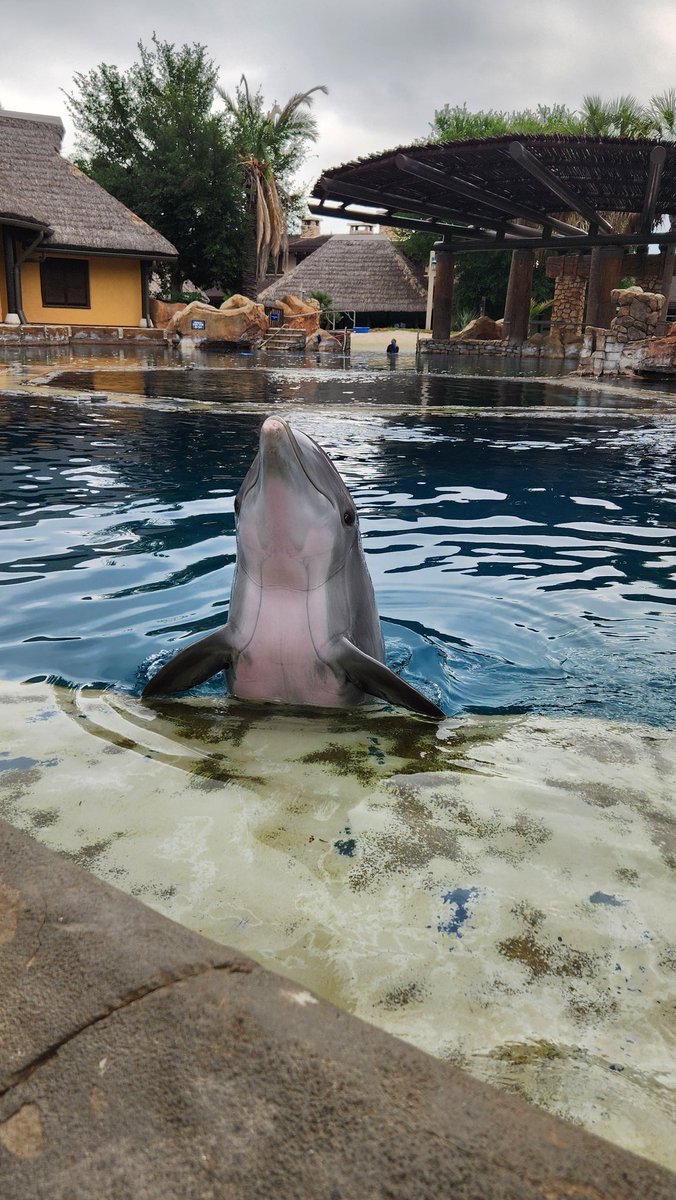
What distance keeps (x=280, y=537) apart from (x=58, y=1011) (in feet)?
5.82

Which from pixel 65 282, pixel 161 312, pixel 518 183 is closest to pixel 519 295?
pixel 518 183

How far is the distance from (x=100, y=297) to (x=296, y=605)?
25.8m

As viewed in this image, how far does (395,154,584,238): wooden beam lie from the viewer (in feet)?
55.8

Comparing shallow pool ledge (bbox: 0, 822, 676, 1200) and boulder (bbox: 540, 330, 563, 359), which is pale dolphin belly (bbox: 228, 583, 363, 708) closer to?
shallow pool ledge (bbox: 0, 822, 676, 1200)

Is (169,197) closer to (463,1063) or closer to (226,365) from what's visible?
(226,365)

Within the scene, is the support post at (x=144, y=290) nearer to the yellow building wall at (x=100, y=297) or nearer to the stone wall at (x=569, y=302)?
the yellow building wall at (x=100, y=297)

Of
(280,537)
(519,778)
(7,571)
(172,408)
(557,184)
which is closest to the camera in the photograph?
(519,778)

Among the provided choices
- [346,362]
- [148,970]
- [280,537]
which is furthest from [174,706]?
[346,362]

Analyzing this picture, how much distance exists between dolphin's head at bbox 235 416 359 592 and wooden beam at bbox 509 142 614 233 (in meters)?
15.3

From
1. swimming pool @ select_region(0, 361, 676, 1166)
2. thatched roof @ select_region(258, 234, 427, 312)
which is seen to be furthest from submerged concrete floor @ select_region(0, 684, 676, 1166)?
thatched roof @ select_region(258, 234, 427, 312)

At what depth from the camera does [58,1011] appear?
3.50 ft

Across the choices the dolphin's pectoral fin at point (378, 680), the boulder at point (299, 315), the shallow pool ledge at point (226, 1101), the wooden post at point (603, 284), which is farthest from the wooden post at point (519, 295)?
the shallow pool ledge at point (226, 1101)

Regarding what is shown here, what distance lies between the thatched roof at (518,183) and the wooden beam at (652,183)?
19 mm

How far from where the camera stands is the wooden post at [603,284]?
66.7 feet
